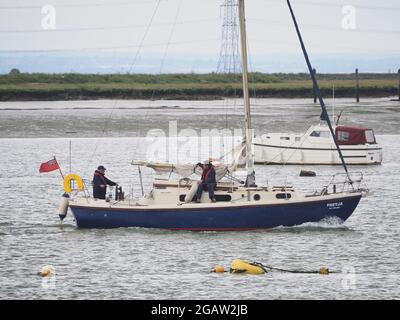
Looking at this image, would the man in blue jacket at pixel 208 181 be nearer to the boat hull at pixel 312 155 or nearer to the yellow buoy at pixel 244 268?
the yellow buoy at pixel 244 268

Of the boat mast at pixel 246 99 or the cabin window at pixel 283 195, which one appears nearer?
the boat mast at pixel 246 99

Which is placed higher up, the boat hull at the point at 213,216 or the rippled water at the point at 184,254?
the boat hull at the point at 213,216

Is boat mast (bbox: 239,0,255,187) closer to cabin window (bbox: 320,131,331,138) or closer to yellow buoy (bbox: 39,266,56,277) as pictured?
yellow buoy (bbox: 39,266,56,277)

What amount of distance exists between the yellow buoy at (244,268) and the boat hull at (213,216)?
512cm

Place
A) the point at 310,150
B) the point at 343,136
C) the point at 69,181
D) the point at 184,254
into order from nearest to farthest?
the point at 184,254 < the point at 69,181 < the point at 310,150 < the point at 343,136

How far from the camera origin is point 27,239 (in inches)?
1714

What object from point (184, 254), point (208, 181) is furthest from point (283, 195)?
point (184, 254)

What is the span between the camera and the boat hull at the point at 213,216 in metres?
43.1

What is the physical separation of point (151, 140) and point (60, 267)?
1681 inches

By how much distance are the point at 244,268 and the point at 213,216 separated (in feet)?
18.2

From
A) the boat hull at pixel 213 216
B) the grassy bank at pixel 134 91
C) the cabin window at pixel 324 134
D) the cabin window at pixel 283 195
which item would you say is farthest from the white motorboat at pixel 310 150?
the grassy bank at pixel 134 91

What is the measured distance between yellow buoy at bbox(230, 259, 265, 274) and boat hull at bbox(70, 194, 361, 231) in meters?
5.12

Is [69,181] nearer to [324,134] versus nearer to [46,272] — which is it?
[46,272]

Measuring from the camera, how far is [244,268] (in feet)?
124
